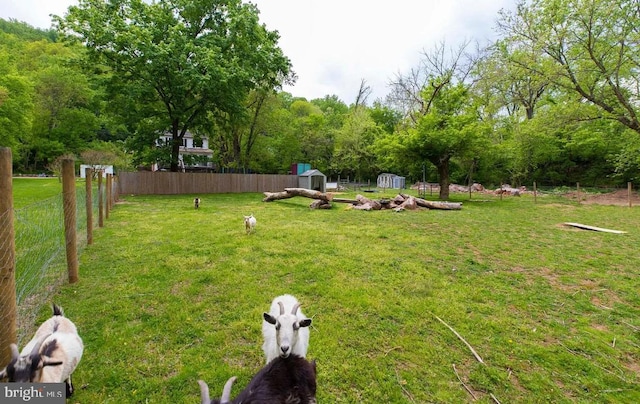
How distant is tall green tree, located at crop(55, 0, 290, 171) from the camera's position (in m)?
15.0

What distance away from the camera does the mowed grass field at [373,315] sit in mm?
2336

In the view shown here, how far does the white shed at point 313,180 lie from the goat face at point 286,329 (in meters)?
21.1

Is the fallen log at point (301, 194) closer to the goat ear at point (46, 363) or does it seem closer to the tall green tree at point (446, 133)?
the tall green tree at point (446, 133)

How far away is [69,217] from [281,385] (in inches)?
151

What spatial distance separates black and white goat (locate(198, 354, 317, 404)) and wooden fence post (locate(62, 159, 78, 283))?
331 centimetres

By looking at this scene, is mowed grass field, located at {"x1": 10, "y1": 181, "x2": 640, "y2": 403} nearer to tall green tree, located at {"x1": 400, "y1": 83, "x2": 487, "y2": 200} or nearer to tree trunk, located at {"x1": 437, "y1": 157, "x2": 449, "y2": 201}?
tall green tree, located at {"x1": 400, "y1": 83, "x2": 487, "y2": 200}

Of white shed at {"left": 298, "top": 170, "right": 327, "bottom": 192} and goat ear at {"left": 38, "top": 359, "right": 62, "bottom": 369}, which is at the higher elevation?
white shed at {"left": 298, "top": 170, "right": 327, "bottom": 192}

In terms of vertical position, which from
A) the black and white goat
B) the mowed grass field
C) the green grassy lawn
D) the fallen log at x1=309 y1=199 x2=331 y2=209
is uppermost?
the green grassy lawn

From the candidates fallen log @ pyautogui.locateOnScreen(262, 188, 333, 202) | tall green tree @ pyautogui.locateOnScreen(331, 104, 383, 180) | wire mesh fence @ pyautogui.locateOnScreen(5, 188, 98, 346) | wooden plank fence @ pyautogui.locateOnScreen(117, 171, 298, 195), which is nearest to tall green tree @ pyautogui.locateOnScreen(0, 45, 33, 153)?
wooden plank fence @ pyautogui.locateOnScreen(117, 171, 298, 195)

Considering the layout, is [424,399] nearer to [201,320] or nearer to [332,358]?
[332,358]

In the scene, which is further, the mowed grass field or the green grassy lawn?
the green grassy lawn

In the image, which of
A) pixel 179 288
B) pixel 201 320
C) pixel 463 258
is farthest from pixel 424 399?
pixel 463 258

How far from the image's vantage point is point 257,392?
5.99 feet

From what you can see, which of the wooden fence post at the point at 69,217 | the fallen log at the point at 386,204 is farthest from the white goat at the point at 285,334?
the fallen log at the point at 386,204
